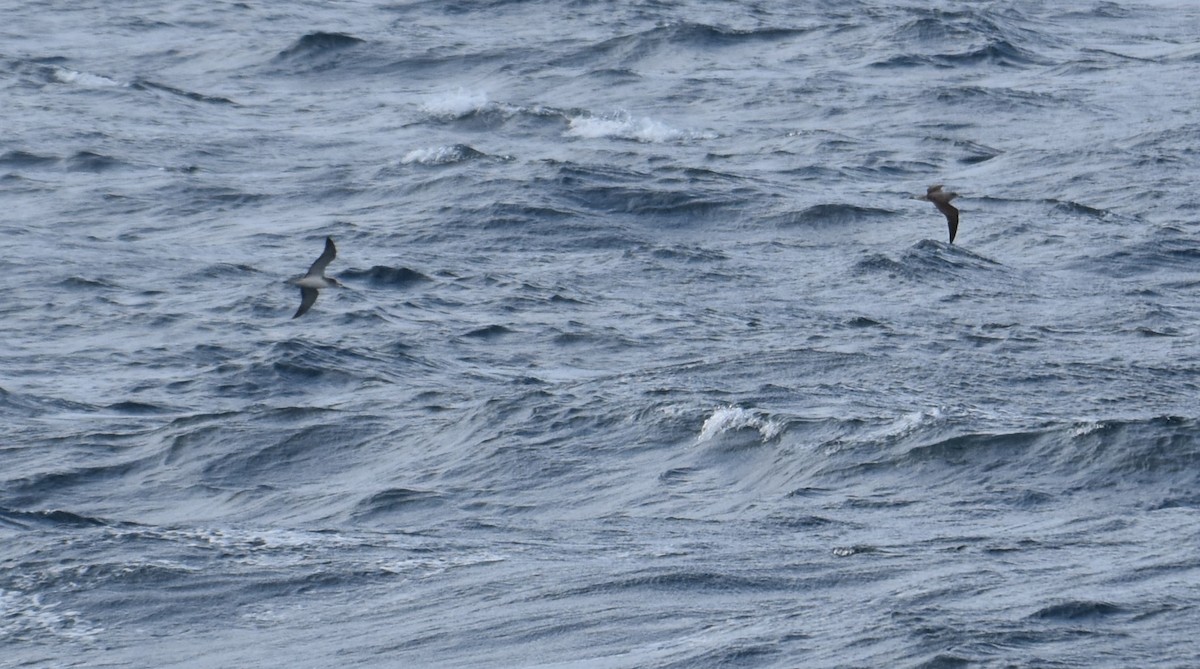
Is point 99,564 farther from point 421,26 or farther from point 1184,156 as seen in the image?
point 421,26

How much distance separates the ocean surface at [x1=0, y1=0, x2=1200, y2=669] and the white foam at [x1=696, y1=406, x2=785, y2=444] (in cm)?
7

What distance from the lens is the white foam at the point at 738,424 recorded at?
21.9 meters

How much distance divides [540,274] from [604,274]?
0.81 metres

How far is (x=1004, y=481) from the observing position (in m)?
20.3

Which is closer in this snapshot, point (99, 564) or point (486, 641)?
point (486, 641)

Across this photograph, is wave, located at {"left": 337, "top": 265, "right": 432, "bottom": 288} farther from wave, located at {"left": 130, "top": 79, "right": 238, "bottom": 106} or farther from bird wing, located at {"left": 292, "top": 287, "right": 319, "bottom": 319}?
wave, located at {"left": 130, "top": 79, "right": 238, "bottom": 106}

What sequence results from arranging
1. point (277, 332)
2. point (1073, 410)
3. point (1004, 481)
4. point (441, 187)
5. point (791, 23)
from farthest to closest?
point (791, 23)
point (441, 187)
point (277, 332)
point (1073, 410)
point (1004, 481)

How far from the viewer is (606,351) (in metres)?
25.1

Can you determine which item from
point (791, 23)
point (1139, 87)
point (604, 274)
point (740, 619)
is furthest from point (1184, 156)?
point (740, 619)

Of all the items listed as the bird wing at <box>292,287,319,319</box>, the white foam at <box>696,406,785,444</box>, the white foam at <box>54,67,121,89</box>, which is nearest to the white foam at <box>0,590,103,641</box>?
the bird wing at <box>292,287,319,319</box>

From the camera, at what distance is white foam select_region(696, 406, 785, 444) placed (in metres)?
21.9

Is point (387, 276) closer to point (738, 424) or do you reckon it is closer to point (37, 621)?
point (738, 424)

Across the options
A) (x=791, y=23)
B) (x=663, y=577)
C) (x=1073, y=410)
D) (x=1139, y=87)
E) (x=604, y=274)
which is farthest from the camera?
(x=791, y=23)

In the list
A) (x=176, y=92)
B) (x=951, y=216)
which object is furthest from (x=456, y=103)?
(x=951, y=216)
